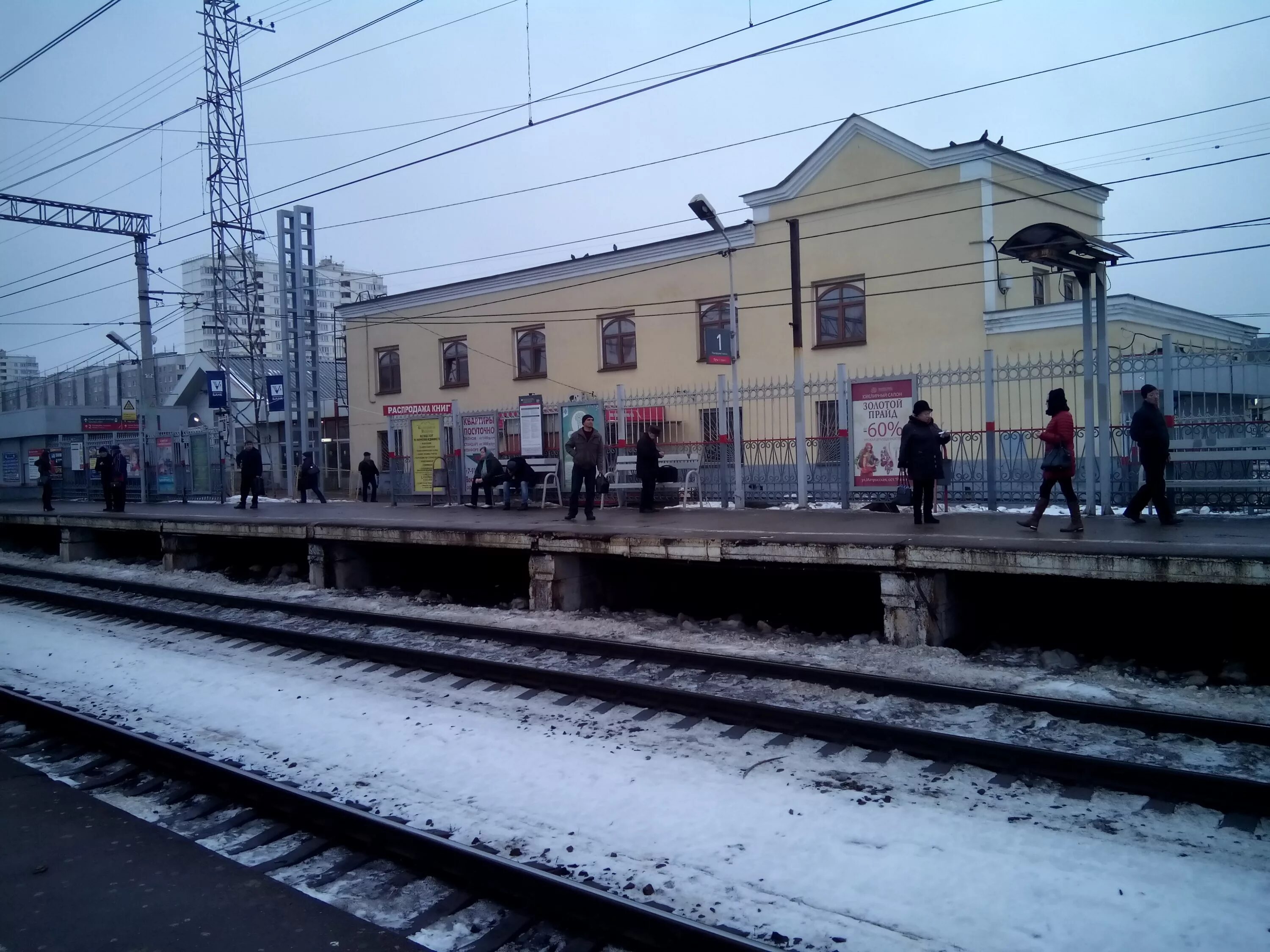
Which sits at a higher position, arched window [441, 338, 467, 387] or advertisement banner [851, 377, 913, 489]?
arched window [441, 338, 467, 387]

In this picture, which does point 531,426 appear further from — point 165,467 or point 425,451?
point 165,467

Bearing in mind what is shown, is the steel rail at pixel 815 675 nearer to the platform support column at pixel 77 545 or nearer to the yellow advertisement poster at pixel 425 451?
the yellow advertisement poster at pixel 425 451

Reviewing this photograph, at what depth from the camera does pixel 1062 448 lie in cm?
1073

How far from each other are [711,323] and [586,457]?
15145 millimetres

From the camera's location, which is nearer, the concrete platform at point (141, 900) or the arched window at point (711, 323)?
the concrete platform at point (141, 900)

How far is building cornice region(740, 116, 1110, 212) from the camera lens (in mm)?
23844

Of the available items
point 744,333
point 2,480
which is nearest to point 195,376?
point 2,480

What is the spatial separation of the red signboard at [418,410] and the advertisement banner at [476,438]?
100cm

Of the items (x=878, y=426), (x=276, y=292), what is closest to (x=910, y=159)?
(x=878, y=426)

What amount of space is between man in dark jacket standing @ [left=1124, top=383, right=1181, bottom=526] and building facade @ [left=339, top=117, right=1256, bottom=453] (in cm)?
806

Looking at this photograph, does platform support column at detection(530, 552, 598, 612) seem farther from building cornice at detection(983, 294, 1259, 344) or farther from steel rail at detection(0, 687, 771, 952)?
building cornice at detection(983, 294, 1259, 344)

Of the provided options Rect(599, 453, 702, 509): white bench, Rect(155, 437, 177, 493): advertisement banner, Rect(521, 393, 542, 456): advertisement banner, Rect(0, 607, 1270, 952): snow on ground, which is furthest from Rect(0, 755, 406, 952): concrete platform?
Rect(155, 437, 177, 493): advertisement banner

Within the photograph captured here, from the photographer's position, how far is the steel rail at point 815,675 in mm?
6926

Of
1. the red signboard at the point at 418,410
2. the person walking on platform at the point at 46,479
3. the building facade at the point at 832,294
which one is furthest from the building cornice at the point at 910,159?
the person walking on platform at the point at 46,479
